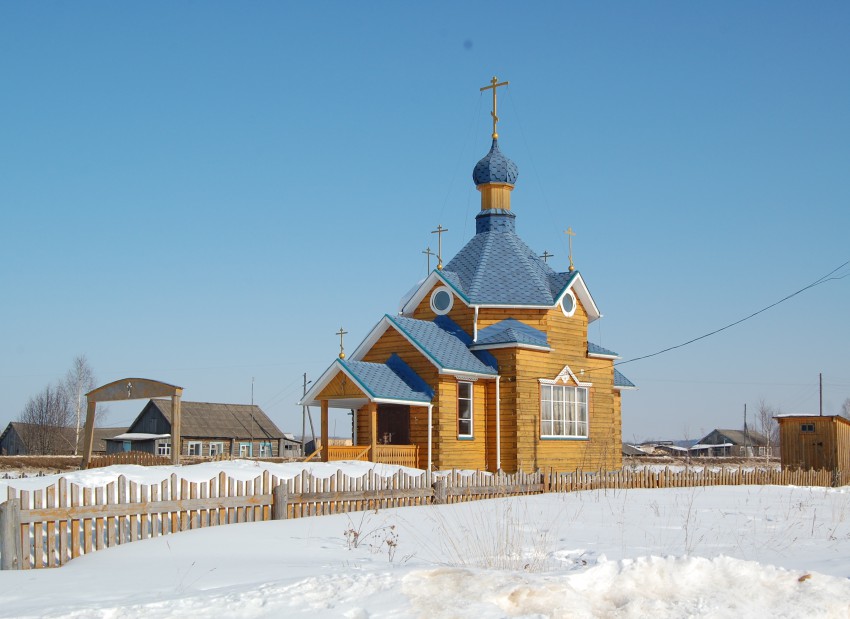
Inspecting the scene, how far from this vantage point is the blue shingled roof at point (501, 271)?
86.4 feet

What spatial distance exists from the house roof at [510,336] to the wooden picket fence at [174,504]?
7388 millimetres

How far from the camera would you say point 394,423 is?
84.4 ft

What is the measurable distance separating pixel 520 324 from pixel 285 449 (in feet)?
141

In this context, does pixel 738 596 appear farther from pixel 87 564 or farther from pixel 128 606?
pixel 87 564

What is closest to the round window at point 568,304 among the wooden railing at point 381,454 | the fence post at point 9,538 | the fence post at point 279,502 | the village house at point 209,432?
the wooden railing at point 381,454

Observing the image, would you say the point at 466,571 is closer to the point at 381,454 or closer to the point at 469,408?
the point at 381,454

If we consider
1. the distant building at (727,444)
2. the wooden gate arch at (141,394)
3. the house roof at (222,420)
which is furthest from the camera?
the distant building at (727,444)

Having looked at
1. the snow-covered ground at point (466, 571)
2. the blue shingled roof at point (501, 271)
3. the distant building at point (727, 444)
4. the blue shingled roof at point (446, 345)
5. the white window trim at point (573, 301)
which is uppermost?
the blue shingled roof at point (501, 271)

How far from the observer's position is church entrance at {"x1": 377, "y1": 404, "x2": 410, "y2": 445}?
2545cm

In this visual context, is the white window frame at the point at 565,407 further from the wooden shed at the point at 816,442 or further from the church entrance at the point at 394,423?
the wooden shed at the point at 816,442

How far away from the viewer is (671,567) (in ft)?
24.2

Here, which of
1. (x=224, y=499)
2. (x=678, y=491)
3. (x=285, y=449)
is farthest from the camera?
(x=285, y=449)

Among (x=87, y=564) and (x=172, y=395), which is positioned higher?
(x=172, y=395)

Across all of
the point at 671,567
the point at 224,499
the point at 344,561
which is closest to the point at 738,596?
the point at 671,567
